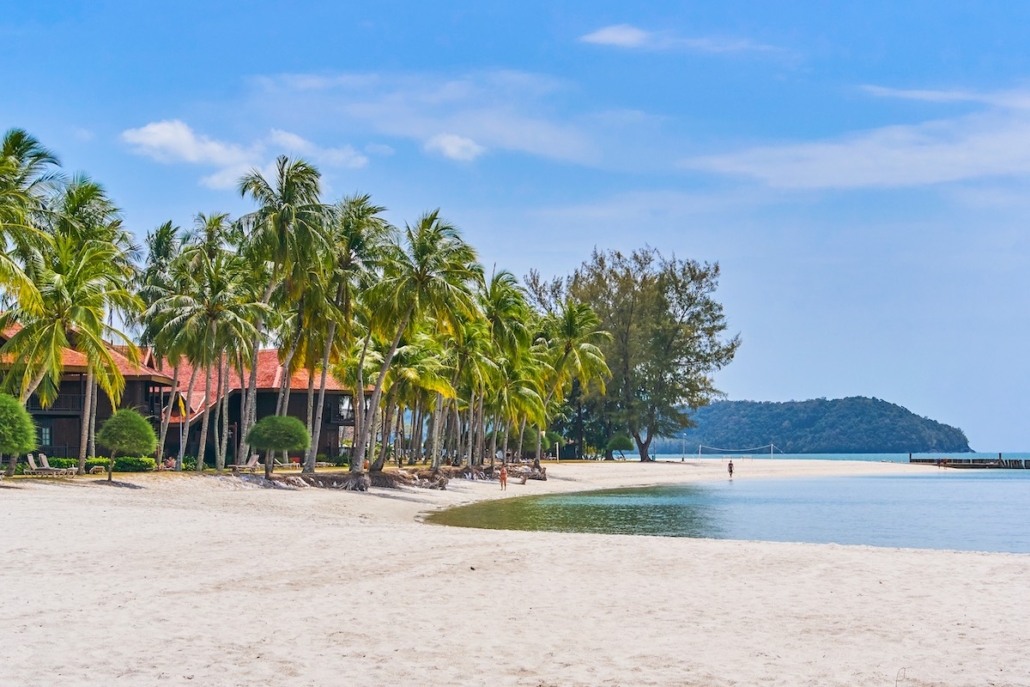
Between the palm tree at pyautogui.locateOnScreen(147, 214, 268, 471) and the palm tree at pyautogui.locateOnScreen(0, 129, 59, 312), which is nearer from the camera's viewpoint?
the palm tree at pyautogui.locateOnScreen(0, 129, 59, 312)

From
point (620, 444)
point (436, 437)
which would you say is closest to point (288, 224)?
point (436, 437)

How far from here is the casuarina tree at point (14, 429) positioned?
28719 millimetres

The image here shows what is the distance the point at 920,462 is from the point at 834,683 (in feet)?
397

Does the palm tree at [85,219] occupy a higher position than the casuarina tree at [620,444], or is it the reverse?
the palm tree at [85,219]

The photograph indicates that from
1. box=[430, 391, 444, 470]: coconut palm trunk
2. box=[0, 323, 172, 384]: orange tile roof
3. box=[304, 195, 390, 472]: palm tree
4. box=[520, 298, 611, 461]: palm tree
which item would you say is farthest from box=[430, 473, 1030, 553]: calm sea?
box=[0, 323, 172, 384]: orange tile roof

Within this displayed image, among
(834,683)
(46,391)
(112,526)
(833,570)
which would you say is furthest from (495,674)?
(46,391)

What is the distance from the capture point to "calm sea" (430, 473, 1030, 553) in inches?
1137

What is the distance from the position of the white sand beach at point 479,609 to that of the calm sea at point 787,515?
9.82 meters

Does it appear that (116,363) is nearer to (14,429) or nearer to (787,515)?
(14,429)

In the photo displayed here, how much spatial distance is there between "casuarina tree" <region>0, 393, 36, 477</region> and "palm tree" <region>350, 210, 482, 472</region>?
14.3 meters

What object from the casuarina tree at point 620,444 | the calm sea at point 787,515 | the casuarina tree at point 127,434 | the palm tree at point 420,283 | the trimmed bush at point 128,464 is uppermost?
the palm tree at point 420,283

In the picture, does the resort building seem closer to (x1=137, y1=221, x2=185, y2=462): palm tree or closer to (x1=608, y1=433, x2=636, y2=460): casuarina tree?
(x1=137, y1=221, x2=185, y2=462): palm tree

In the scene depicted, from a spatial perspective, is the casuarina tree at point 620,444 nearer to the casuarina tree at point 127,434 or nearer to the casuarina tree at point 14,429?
the casuarina tree at point 127,434

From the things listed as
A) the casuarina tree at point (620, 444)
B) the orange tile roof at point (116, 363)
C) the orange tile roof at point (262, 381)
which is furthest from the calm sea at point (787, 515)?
the casuarina tree at point (620, 444)
